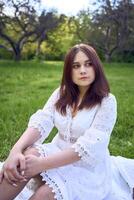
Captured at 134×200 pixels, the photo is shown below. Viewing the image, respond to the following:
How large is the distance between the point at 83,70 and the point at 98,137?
0.50 meters

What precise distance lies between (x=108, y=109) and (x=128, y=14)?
96.6 feet

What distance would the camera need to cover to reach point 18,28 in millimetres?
32375

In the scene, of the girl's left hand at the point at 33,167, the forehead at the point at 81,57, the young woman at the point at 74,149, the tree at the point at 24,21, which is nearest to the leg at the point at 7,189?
the young woman at the point at 74,149

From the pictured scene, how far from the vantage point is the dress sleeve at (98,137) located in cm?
278

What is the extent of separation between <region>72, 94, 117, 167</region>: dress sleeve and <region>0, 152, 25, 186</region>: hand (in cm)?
35

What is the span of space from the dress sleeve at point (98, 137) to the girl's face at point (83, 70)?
0.19m

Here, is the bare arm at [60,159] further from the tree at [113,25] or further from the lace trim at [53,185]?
the tree at [113,25]

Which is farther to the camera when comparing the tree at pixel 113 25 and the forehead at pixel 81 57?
the tree at pixel 113 25

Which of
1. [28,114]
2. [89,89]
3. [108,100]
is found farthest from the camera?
[28,114]

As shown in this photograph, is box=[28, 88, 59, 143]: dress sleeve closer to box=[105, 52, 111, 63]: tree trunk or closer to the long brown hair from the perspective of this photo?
the long brown hair

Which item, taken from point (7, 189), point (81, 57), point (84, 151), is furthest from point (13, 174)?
point (81, 57)

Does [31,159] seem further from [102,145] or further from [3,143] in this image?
[3,143]

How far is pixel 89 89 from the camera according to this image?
3.10 m

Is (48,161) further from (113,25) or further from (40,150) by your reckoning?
(113,25)
